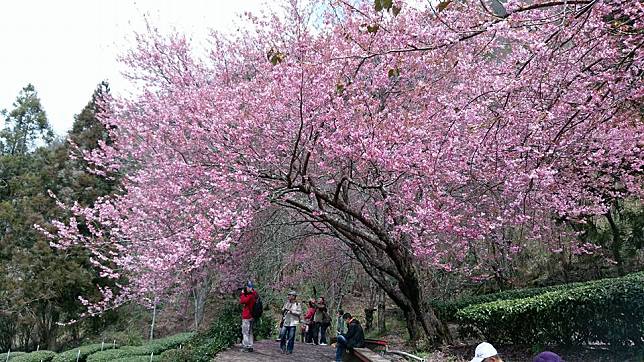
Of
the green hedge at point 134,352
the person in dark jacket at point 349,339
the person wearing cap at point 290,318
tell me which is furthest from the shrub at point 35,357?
the person in dark jacket at point 349,339

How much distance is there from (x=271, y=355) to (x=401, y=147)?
4.80 m

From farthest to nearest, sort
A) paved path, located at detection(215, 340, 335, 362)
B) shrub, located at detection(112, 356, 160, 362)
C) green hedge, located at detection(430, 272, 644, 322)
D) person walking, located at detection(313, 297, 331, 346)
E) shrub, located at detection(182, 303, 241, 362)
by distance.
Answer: person walking, located at detection(313, 297, 331, 346) < green hedge, located at detection(430, 272, 644, 322) < shrub, located at detection(112, 356, 160, 362) < paved path, located at detection(215, 340, 335, 362) < shrub, located at detection(182, 303, 241, 362)

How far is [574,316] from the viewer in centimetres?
651

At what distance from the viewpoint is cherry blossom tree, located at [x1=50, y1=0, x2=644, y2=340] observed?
572 centimetres

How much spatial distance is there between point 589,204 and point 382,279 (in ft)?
13.8

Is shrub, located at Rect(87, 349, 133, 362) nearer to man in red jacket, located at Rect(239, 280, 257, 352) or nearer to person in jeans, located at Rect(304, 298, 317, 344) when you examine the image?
man in red jacket, located at Rect(239, 280, 257, 352)

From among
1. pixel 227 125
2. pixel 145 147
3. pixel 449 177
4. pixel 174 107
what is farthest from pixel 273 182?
pixel 145 147

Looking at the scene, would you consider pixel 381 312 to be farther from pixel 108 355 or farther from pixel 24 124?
pixel 24 124

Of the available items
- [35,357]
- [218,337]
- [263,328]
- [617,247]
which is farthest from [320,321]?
[35,357]

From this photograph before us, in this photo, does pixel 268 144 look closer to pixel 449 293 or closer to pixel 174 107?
pixel 174 107

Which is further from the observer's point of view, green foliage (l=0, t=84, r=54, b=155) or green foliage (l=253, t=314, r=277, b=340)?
green foliage (l=0, t=84, r=54, b=155)

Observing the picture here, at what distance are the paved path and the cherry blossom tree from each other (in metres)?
1.90

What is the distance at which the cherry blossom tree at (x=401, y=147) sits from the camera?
18.8 feet

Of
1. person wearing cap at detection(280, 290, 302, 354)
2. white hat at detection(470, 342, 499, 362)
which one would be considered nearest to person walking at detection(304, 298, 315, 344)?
person wearing cap at detection(280, 290, 302, 354)
